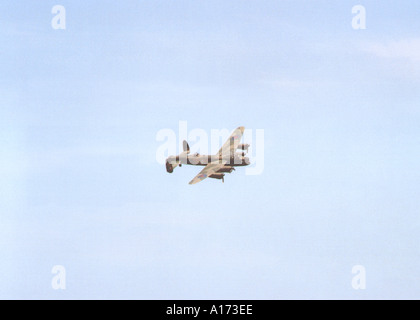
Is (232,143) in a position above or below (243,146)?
above

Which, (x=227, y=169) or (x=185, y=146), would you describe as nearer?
(x=227, y=169)

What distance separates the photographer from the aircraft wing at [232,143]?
124 meters

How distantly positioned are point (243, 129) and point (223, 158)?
8.88 meters

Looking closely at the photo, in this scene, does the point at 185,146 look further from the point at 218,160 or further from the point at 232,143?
the point at 232,143

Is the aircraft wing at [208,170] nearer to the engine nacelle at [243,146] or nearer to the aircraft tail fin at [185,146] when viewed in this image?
the engine nacelle at [243,146]

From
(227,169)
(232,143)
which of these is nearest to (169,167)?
(227,169)

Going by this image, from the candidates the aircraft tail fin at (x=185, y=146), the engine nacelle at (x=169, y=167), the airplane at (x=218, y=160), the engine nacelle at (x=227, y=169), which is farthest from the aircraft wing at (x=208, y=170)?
the aircraft tail fin at (x=185, y=146)

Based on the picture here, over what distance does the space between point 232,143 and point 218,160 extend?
534 centimetres

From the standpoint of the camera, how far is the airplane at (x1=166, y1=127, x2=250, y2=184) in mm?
120375

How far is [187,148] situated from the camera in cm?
12575

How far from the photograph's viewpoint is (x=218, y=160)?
121688 millimetres
